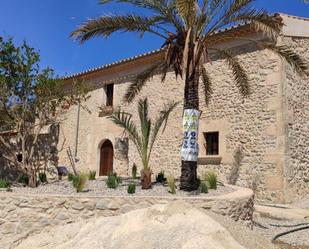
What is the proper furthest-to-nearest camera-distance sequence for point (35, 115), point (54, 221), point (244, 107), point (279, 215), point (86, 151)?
point (86, 151), point (244, 107), point (35, 115), point (279, 215), point (54, 221)

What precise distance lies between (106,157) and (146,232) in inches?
431

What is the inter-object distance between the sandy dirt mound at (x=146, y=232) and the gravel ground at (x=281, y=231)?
1.91 m

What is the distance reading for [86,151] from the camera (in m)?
16.9

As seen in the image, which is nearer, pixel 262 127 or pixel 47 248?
pixel 47 248

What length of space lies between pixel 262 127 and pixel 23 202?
762 centimetres

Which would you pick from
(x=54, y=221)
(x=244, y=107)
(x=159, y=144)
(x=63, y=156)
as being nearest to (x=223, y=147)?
(x=244, y=107)

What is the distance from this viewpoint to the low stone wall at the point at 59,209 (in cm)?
682

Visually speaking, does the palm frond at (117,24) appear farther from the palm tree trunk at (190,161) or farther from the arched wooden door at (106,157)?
the arched wooden door at (106,157)

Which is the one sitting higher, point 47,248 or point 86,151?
point 86,151

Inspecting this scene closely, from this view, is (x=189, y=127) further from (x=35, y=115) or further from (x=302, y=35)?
(x=302, y=35)

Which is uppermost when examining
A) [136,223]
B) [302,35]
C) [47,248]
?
[302,35]

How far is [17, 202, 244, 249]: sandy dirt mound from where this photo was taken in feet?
17.5

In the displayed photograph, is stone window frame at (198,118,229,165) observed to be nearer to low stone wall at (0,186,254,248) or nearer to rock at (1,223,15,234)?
low stone wall at (0,186,254,248)

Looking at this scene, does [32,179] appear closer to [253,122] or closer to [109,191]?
[109,191]
